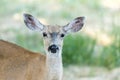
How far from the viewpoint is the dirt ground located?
14039 millimetres

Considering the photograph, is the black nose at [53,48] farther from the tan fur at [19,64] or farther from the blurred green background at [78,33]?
the blurred green background at [78,33]

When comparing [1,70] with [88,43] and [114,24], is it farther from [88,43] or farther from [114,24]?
[114,24]

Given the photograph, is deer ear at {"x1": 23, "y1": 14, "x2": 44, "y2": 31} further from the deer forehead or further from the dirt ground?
the dirt ground

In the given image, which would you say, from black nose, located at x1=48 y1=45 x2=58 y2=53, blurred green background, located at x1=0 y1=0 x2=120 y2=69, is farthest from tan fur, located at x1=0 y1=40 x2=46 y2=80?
blurred green background, located at x1=0 y1=0 x2=120 y2=69

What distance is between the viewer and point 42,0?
18.0 metres

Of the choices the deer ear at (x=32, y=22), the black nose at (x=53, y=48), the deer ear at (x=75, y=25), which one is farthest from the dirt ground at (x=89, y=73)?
the black nose at (x=53, y=48)

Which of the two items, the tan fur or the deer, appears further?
the tan fur

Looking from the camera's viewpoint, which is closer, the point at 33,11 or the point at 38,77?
the point at 38,77

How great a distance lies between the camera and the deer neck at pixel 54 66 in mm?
11023

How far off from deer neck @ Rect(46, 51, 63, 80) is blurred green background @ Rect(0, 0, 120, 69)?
3.60 meters

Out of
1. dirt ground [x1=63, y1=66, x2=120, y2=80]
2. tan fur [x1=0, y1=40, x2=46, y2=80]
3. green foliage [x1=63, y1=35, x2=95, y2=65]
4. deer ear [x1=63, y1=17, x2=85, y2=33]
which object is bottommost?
dirt ground [x1=63, y1=66, x2=120, y2=80]

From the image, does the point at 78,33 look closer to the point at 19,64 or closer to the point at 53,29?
the point at 19,64

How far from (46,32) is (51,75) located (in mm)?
617

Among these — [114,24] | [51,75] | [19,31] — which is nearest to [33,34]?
[19,31]
